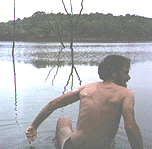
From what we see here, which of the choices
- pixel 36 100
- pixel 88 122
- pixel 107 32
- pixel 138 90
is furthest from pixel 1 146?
pixel 107 32

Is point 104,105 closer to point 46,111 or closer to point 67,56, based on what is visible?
point 46,111

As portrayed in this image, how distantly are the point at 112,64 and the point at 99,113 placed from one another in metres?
0.41

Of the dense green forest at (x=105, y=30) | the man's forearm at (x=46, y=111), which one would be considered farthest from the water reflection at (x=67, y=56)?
the dense green forest at (x=105, y=30)

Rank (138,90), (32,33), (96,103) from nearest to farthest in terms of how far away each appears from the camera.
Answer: (96,103), (138,90), (32,33)

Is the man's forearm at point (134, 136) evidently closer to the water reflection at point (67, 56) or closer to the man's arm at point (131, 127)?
the man's arm at point (131, 127)

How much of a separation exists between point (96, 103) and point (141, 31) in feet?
321

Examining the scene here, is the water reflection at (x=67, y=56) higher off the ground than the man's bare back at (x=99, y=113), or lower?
lower

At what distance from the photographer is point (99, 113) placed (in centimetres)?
227

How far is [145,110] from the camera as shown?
4.66 meters

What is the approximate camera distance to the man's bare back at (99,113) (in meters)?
2.26

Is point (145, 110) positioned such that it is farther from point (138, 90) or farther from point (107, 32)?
point (107, 32)

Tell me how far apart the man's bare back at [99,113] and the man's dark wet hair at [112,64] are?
85 millimetres

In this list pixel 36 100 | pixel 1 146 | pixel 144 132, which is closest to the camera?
pixel 1 146

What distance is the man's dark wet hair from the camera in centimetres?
229
